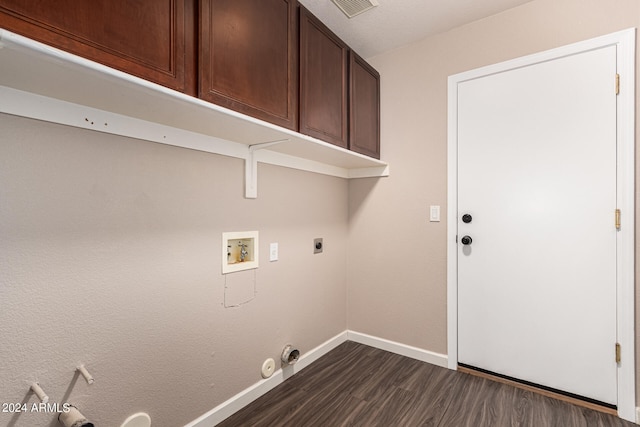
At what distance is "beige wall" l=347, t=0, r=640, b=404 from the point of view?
2096 mm

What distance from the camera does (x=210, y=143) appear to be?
1.58 meters

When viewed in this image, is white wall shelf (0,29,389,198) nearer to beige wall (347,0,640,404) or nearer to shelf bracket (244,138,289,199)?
shelf bracket (244,138,289,199)

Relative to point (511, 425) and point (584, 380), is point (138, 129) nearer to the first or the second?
point (511, 425)

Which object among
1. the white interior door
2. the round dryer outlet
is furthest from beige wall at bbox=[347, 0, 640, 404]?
the round dryer outlet

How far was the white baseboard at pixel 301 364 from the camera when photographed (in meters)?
1.62

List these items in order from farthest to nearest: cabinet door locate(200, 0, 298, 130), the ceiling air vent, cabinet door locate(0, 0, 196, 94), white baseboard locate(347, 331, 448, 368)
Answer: white baseboard locate(347, 331, 448, 368)
the ceiling air vent
cabinet door locate(200, 0, 298, 130)
cabinet door locate(0, 0, 196, 94)

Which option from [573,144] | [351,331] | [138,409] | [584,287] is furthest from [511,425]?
[138,409]

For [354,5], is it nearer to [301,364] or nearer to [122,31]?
[122,31]

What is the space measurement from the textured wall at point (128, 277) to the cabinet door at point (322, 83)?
41 centimetres

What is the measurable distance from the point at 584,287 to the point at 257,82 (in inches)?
85.3

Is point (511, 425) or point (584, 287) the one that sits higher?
point (584, 287)

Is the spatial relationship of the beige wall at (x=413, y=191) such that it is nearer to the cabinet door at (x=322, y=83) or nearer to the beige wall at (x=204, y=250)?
the beige wall at (x=204, y=250)

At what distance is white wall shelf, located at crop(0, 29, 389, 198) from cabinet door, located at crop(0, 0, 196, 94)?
7 cm

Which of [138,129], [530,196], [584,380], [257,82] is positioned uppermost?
[257,82]
